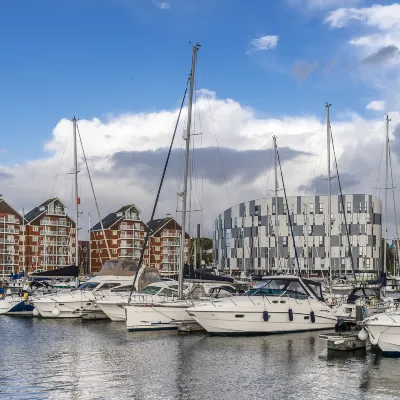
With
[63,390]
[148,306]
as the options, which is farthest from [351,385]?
[148,306]

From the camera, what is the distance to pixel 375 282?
48750 mm

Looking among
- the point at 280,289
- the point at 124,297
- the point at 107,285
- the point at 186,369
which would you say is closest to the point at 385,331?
the point at 186,369

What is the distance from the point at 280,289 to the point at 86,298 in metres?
17.7

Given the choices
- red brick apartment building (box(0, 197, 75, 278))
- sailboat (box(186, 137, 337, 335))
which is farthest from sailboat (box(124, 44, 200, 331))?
red brick apartment building (box(0, 197, 75, 278))

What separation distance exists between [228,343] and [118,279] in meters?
19.4

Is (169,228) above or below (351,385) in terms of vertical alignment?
above

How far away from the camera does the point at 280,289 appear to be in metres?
35.5

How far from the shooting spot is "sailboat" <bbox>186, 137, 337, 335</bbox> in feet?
110

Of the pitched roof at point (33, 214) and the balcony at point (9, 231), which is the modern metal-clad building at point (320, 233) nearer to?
the pitched roof at point (33, 214)

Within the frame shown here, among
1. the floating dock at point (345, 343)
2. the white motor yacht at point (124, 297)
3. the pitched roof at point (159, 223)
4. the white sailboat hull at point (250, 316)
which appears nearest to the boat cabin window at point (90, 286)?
the white motor yacht at point (124, 297)

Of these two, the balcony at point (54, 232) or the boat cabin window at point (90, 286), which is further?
the balcony at point (54, 232)

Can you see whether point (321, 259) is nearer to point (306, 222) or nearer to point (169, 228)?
point (306, 222)

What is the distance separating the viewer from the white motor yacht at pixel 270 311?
33.4m

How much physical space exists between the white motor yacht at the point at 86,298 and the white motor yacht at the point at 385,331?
947 inches
